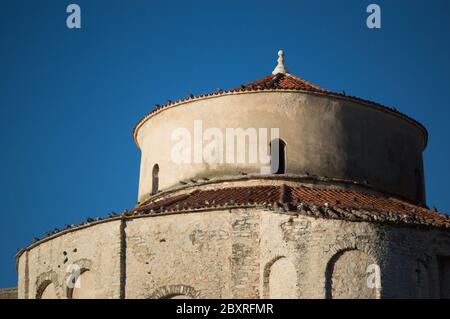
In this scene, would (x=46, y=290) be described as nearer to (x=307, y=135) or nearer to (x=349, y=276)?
(x=307, y=135)

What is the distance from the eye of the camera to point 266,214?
42062 mm

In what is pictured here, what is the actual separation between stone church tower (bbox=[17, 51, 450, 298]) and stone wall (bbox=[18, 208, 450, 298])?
0.04 metres

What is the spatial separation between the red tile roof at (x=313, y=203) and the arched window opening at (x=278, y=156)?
103 centimetres

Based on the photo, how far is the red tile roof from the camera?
41.6m

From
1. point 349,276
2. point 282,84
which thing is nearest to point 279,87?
point 282,84

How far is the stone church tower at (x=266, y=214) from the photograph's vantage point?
41062 millimetres

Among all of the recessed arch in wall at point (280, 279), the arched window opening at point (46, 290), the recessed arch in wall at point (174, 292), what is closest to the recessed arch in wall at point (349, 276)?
the recessed arch in wall at point (280, 279)

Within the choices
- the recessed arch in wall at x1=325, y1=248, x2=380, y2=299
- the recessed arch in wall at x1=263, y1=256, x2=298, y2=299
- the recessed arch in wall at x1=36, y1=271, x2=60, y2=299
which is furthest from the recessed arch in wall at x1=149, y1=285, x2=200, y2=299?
the recessed arch in wall at x1=325, y1=248, x2=380, y2=299

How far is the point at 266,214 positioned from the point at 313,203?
4.92 ft
